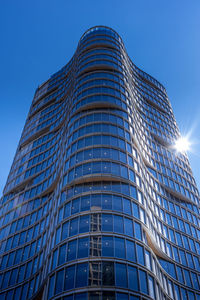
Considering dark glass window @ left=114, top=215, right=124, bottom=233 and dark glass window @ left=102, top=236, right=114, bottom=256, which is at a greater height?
dark glass window @ left=114, top=215, right=124, bottom=233

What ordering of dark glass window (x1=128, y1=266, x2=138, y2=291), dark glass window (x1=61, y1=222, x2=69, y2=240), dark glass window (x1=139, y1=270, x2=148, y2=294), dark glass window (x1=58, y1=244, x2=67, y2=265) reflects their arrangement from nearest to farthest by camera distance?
dark glass window (x1=128, y1=266, x2=138, y2=291)
dark glass window (x1=139, y1=270, x2=148, y2=294)
dark glass window (x1=58, y1=244, x2=67, y2=265)
dark glass window (x1=61, y1=222, x2=69, y2=240)

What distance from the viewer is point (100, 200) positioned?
31.9 metres

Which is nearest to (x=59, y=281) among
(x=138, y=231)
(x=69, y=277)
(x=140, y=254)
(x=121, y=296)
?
(x=69, y=277)

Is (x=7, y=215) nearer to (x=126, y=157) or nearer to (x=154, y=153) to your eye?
(x=126, y=157)

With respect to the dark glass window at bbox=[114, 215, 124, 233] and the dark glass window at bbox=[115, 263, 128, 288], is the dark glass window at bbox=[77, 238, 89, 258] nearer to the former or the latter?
the dark glass window at bbox=[115, 263, 128, 288]

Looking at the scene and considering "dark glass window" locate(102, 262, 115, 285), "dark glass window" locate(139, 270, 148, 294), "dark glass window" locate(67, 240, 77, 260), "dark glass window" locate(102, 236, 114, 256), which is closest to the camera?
"dark glass window" locate(102, 262, 115, 285)

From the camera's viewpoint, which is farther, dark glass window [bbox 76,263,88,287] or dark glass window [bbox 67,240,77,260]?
dark glass window [bbox 67,240,77,260]

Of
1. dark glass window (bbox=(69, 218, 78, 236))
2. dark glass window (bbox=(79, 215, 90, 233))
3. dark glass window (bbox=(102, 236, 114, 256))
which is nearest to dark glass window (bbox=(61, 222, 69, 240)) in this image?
dark glass window (bbox=(69, 218, 78, 236))

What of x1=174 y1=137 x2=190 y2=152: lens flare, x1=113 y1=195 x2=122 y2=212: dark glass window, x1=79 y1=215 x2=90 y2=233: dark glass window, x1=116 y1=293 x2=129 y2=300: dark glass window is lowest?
x1=116 y1=293 x2=129 y2=300: dark glass window

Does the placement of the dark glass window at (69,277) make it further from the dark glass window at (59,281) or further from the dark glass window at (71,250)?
the dark glass window at (71,250)

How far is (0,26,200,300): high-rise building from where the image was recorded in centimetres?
2735

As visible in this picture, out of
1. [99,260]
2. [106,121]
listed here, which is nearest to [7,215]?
[106,121]

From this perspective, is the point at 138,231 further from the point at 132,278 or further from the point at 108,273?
the point at 108,273

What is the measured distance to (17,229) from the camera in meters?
45.5
